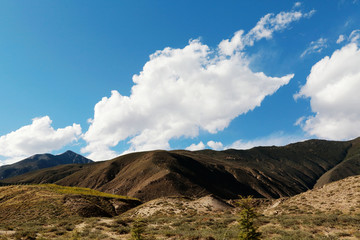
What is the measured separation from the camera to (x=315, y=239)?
63.6 feet

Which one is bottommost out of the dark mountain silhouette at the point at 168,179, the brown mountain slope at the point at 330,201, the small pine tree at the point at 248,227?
the brown mountain slope at the point at 330,201

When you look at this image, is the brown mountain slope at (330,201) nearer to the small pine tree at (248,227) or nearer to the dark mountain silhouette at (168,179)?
the small pine tree at (248,227)

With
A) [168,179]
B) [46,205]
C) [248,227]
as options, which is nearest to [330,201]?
[248,227]

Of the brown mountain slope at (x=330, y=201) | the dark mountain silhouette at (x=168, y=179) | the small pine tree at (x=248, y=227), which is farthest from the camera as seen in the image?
the dark mountain silhouette at (x=168, y=179)

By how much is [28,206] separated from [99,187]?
71.4 m

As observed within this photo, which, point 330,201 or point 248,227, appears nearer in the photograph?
point 248,227

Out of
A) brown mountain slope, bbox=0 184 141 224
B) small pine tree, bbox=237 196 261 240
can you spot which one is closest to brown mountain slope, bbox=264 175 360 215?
small pine tree, bbox=237 196 261 240

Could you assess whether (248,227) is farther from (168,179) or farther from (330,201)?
(168,179)

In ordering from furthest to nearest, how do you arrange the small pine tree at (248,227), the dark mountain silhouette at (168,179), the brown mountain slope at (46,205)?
the dark mountain silhouette at (168,179)
the brown mountain slope at (46,205)
the small pine tree at (248,227)

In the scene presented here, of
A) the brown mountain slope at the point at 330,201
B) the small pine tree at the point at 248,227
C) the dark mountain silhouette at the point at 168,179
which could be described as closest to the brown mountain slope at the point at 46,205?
the brown mountain slope at the point at 330,201

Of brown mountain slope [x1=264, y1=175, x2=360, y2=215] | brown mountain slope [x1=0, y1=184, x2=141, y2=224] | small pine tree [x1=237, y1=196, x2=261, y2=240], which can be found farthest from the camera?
brown mountain slope [x1=0, y1=184, x2=141, y2=224]

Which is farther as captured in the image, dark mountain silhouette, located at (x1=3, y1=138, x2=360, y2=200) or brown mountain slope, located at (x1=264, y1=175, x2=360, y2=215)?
dark mountain silhouette, located at (x1=3, y1=138, x2=360, y2=200)

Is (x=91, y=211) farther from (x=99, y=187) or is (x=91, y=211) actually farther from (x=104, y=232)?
(x=99, y=187)

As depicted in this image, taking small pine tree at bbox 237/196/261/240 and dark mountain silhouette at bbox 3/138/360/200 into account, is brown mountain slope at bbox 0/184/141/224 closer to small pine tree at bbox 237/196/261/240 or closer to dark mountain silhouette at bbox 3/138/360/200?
small pine tree at bbox 237/196/261/240
